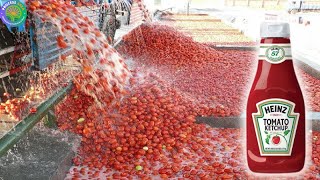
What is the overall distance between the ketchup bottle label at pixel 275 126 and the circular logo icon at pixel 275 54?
142 millimetres

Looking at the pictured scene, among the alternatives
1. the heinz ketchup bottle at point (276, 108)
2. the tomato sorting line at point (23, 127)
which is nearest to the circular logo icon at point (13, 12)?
the tomato sorting line at point (23, 127)

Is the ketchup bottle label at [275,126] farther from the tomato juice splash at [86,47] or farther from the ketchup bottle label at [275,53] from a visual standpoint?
the tomato juice splash at [86,47]

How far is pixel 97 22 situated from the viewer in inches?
332

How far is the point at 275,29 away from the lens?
4.54 feet

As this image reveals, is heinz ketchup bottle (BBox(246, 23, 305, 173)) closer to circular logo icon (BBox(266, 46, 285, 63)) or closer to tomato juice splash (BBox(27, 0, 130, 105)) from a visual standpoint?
circular logo icon (BBox(266, 46, 285, 63))

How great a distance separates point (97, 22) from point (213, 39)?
5.77 meters

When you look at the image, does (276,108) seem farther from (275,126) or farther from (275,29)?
(275,29)

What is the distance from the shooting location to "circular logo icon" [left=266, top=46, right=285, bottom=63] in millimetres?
1412

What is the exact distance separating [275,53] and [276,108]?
0.19m

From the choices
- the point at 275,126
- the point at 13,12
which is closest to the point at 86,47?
the point at 13,12

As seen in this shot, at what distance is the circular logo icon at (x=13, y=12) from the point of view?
13.4ft

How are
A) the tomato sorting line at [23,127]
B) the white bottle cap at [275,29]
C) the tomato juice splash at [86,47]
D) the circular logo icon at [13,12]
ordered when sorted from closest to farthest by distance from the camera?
the white bottle cap at [275,29]
the tomato sorting line at [23,127]
the circular logo icon at [13,12]
the tomato juice splash at [86,47]

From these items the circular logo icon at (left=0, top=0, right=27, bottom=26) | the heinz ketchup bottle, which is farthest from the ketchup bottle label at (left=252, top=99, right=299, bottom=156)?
the circular logo icon at (left=0, top=0, right=27, bottom=26)

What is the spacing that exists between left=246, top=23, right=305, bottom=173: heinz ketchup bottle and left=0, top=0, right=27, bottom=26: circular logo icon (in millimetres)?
3238
